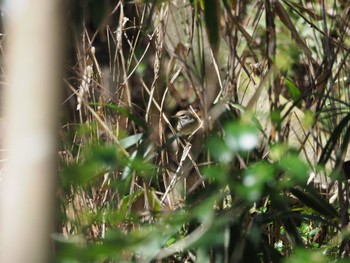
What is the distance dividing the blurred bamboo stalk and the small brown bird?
1.53m

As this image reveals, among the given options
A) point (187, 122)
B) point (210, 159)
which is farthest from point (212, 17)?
point (187, 122)

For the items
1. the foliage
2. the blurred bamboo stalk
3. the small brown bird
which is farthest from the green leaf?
the blurred bamboo stalk

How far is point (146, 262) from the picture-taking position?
1779 millimetres

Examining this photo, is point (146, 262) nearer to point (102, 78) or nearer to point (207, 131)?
point (207, 131)

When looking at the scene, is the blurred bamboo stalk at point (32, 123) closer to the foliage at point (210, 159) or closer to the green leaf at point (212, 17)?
the foliage at point (210, 159)

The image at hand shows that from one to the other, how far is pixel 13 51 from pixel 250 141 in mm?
646

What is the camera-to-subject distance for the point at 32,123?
816 millimetres

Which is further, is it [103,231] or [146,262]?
[103,231]

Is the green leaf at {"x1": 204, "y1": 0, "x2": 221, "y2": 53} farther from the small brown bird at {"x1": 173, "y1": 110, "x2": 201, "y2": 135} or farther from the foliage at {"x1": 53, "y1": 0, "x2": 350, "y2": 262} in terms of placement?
the small brown bird at {"x1": 173, "y1": 110, "x2": 201, "y2": 135}

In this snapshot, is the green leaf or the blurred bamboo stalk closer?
the blurred bamboo stalk

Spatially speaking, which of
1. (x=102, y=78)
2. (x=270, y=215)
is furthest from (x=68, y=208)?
(x=270, y=215)

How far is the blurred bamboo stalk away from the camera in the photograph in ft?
2.60

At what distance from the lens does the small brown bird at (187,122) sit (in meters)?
2.45

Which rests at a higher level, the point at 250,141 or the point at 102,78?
the point at 250,141
